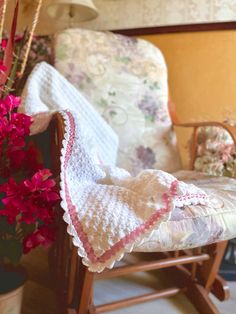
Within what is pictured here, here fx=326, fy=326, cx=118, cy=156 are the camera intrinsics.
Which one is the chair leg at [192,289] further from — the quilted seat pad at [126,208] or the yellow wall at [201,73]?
the yellow wall at [201,73]

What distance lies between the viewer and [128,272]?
0.95 metres

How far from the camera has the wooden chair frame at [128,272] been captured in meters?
0.85

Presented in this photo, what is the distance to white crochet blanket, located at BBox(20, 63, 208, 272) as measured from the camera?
0.64m

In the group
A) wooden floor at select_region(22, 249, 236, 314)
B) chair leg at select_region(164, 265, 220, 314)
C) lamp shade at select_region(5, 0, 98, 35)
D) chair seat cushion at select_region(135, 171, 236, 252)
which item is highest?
lamp shade at select_region(5, 0, 98, 35)

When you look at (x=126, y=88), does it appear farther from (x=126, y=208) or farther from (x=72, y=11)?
(x=126, y=208)

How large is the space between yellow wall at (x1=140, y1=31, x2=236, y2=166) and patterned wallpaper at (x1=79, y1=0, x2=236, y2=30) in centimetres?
7

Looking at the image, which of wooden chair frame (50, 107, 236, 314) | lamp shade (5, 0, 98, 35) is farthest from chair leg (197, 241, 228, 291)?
lamp shade (5, 0, 98, 35)

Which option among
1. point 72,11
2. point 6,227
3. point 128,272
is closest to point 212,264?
point 128,272

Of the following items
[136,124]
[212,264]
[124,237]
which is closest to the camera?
[124,237]

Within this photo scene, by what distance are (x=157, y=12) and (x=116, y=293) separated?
4.42ft

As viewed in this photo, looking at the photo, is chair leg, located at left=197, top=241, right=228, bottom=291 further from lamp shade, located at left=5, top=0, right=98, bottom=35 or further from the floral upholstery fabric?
lamp shade, located at left=5, top=0, right=98, bottom=35

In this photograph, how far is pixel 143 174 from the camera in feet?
2.61

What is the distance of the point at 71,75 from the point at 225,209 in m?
0.81

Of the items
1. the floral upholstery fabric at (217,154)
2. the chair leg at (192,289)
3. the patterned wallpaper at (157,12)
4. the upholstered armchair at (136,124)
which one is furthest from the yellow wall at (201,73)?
the chair leg at (192,289)
